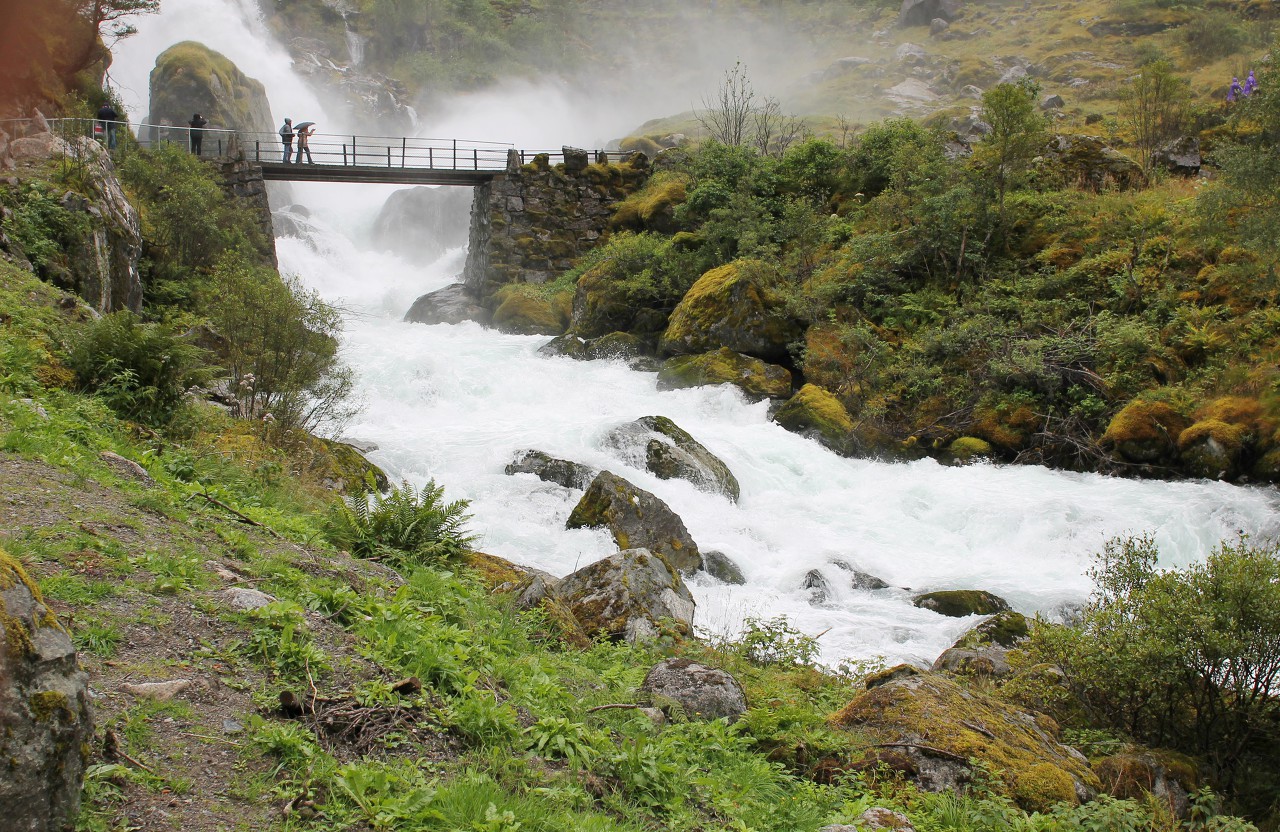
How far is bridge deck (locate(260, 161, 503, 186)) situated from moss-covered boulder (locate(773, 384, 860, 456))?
58.8ft

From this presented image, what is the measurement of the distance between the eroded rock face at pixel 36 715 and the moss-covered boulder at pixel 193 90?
4451 centimetres

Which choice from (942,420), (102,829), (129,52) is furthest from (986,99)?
(129,52)

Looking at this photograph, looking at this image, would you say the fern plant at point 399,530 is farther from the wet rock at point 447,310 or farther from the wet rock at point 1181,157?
the wet rock at point 447,310

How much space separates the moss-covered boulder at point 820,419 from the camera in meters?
15.2

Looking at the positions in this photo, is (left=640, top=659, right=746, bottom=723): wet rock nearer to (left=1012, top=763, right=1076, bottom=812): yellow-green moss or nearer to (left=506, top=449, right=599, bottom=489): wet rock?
(left=1012, top=763, right=1076, bottom=812): yellow-green moss

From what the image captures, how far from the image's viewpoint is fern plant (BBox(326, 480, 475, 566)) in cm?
651

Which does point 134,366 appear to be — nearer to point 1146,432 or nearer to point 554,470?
point 554,470

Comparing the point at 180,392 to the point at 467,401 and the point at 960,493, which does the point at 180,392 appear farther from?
the point at 960,493

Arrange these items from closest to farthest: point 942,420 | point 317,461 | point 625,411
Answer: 1. point 317,461
2. point 942,420
3. point 625,411

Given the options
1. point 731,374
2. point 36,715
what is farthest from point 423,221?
point 36,715

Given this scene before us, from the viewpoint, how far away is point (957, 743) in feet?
15.7

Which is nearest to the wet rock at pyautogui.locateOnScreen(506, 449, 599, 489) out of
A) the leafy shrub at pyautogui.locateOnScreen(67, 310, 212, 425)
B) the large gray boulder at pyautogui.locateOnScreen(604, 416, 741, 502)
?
→ the large gray boulder at pyautogui.locateOnScreen(604, 416, 741, 502)

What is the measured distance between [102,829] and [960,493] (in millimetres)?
12582

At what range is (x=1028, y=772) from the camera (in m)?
4.67
